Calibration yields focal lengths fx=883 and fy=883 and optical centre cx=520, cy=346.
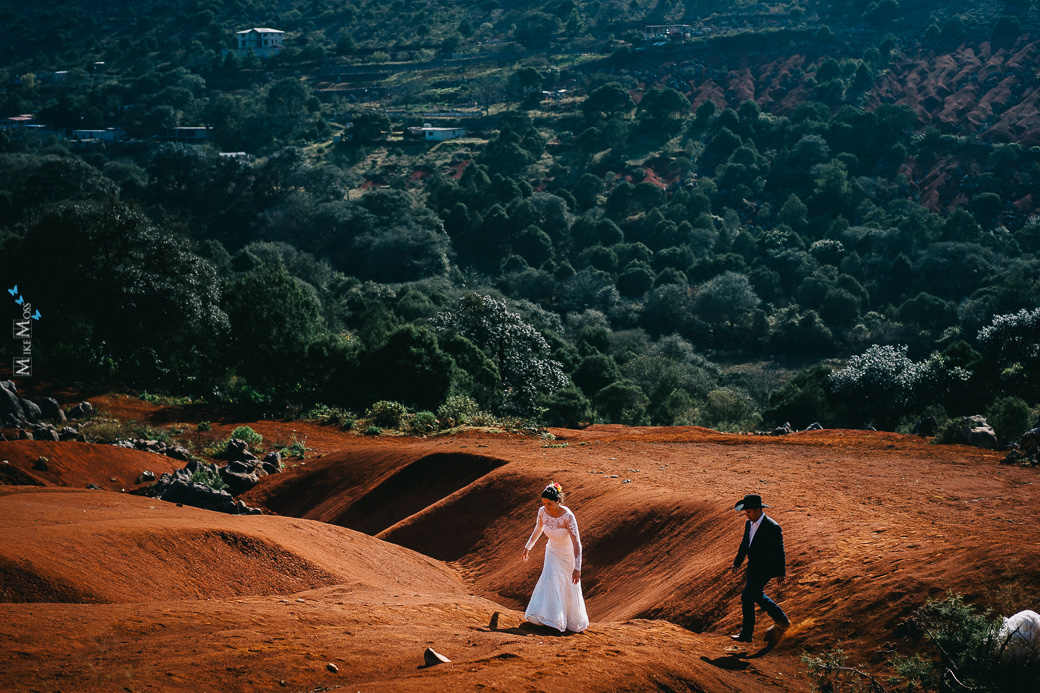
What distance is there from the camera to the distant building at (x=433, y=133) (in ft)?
250

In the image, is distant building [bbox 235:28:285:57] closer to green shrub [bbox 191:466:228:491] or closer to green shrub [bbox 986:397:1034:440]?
green shrub [bbox 191:466:228:491]

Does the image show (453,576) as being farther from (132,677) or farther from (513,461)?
(132,677)

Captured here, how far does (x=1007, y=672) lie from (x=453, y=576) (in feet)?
24.2

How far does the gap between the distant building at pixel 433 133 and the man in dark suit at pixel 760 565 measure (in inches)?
2818

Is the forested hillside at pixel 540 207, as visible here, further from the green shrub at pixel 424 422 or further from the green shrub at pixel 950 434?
the green shrub at pixel 950 434

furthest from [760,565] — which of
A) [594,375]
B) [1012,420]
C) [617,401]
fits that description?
[594,375]

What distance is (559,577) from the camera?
7922 mm

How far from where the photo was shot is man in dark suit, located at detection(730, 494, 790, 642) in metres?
7.64

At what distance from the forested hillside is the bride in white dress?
13.6 metres

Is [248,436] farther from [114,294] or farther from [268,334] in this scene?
[114,294]

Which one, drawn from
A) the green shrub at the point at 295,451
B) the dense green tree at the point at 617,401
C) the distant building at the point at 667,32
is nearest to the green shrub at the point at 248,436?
the green shrub at the point at 295,451

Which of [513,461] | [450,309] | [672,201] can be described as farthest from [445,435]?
[672,201]

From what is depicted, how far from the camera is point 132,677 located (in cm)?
603

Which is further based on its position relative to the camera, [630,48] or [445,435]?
[630,48]
